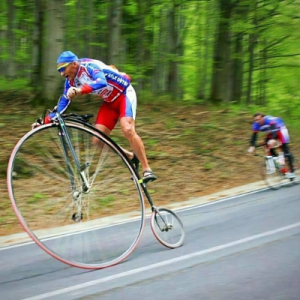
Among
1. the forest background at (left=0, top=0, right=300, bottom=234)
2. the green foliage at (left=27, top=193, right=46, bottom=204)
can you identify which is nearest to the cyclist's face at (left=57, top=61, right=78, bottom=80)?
the green foliage at (left=27, top=193, right=46, bottom=204)

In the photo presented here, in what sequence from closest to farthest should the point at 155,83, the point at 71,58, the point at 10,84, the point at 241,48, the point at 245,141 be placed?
1. the point at 71,58
2. the point at 245,141
3. the point at 10,84
4. the point at 241,48
5. the point at 155,83

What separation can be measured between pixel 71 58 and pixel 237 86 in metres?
16.5

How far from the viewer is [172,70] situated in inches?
816

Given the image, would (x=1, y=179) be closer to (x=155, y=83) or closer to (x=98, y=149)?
(x=98, y=149)

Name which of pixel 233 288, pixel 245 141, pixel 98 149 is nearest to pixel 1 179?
pixel 98 149

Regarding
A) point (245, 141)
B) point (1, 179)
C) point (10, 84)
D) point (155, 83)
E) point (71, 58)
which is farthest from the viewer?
point (155, 83)

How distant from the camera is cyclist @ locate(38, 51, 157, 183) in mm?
4852

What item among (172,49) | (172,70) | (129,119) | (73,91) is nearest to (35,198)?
(129,119)

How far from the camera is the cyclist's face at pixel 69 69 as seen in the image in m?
4.85

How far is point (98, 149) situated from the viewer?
552 cm

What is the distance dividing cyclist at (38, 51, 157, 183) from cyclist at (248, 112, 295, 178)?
5.46 metres

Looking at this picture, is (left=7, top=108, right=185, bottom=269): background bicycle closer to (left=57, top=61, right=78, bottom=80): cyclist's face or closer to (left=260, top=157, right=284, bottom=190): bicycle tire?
(left=57, top=61, right=78, bottom=80): cyclist's face

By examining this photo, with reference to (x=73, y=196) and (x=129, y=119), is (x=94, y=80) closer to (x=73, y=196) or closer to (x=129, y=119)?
(x=129, y=119)

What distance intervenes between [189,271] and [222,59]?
13.7 metres
